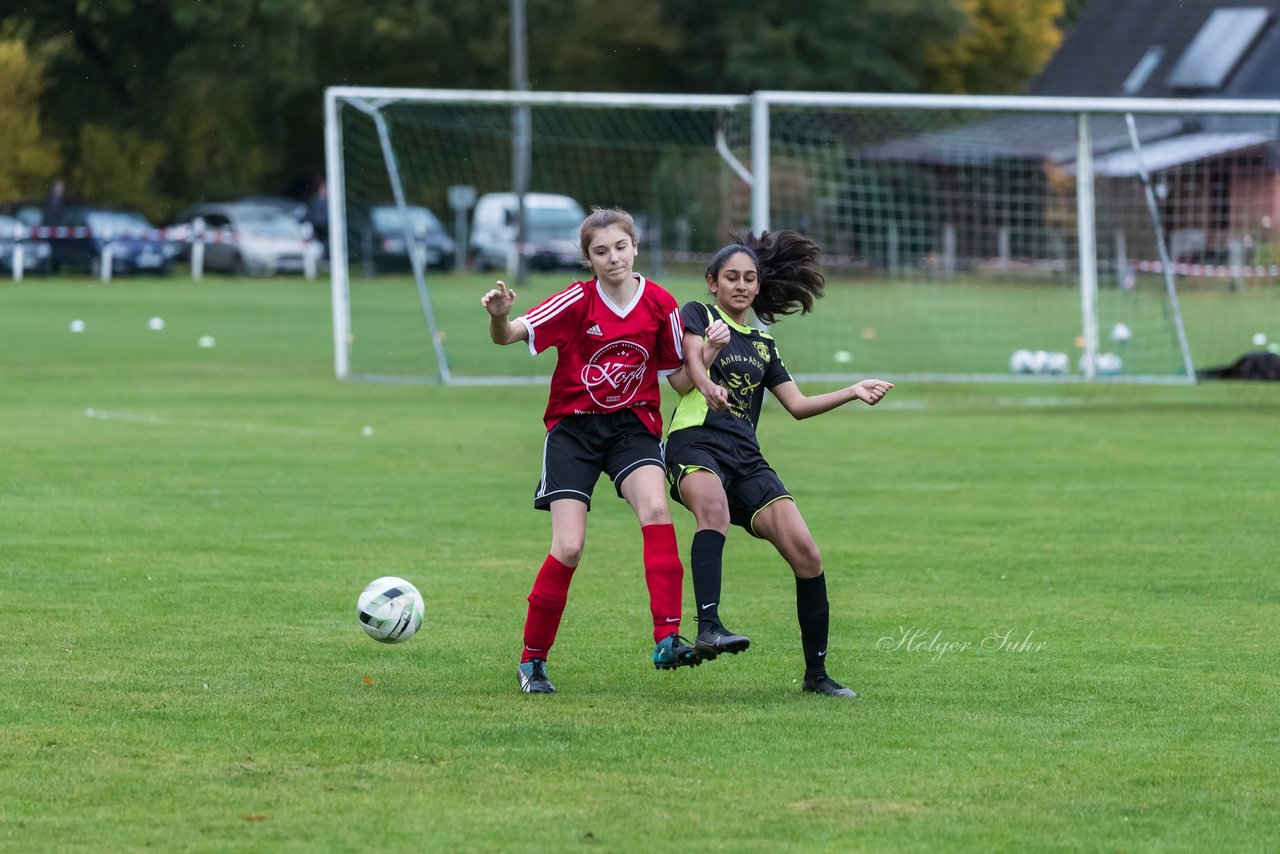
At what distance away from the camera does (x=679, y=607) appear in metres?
6.53

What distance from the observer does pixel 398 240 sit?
39.7 m

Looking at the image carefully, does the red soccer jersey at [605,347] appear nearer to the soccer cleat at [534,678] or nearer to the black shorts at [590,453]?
the black shorts at [590,453]

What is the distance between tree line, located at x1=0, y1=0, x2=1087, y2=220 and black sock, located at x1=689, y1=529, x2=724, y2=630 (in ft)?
144

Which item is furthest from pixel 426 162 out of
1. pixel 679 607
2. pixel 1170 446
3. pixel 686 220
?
pixel 679 607

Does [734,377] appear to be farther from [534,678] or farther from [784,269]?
[534,678]

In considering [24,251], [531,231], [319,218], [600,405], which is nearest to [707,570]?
[600,405]

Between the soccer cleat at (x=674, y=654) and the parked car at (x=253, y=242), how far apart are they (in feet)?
124

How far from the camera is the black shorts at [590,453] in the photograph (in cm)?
671

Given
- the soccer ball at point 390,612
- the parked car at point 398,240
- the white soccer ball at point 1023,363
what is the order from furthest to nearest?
the parked car at point 398,240, the white soccer ball at point 1023,363, the soccer ball at point 390,612

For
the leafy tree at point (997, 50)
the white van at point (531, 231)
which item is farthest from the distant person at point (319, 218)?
the leafy tree at point (997, 50)

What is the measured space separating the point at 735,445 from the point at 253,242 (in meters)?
37.4

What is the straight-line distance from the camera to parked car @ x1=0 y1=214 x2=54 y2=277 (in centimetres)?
4047

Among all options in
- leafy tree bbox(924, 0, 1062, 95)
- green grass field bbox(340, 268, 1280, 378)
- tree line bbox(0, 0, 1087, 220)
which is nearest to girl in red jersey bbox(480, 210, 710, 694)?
green grass field bbox(340, 268, 1280, 378)

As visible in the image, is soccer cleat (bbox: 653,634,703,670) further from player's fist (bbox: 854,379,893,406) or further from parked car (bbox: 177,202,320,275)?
parked car (bbox: 177,202,320,275)
